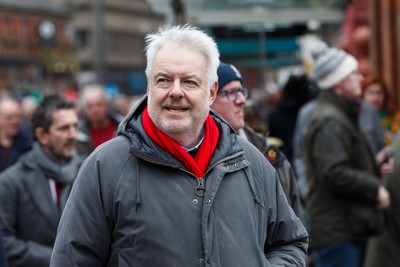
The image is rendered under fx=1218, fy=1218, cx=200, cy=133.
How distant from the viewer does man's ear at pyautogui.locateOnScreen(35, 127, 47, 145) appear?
7941 millimetres

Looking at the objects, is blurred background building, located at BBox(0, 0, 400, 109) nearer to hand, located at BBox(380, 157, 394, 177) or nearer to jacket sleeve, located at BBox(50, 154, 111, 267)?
jacket sleeve, located at BBox(50, 154, 111, 267)

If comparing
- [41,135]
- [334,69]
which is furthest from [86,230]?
[334,69]

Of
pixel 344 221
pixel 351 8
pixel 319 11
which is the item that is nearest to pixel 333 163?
pixel 344 221

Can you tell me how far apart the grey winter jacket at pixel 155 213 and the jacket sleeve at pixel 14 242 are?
2.56 meters

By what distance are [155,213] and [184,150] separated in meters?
0.29

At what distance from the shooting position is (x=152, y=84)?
4664mm

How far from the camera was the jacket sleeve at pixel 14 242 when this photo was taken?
7.13 meters

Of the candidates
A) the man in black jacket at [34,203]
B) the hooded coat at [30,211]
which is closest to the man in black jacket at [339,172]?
the man in black jacket at [34,203]

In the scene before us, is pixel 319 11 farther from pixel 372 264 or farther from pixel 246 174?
pixel 246 174

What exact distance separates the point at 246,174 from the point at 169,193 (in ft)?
1.16

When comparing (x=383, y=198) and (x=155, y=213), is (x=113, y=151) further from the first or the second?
(x=383, y=198)

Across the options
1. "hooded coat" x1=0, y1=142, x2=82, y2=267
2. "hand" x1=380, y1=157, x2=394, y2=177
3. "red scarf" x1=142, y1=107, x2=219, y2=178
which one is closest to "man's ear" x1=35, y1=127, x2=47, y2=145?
"hooded coat" x1=0, y1=142, x2=82, y2=267

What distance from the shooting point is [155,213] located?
14.8 feet

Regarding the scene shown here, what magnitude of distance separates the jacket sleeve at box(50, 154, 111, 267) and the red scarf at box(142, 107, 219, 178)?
0.82 ft
